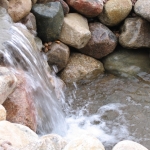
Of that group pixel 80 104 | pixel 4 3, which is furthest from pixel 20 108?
pixel 4 3

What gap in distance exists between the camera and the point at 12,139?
6.84 ft

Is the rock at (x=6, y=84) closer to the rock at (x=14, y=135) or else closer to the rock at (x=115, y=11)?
the rock at (x=14, y=135)

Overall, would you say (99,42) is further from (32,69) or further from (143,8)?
(32,69)

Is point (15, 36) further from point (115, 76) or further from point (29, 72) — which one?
point (115, 76)

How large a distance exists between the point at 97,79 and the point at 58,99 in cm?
104

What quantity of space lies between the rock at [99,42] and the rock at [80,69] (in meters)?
0.12

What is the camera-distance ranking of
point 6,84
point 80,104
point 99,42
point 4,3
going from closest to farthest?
point 6,84, point 4,3, point 80,104, point 99,42

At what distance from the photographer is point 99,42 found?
530 centimetres

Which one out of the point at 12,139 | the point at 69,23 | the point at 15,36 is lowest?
the point at 69,23

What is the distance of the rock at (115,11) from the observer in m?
5.34

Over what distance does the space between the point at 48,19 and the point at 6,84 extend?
212 cm

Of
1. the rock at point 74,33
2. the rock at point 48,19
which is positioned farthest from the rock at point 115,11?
the rock at point 48,19

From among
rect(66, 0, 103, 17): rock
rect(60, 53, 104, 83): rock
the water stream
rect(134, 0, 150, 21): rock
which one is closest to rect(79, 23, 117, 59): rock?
rect(60, 53, 104, 83): rock

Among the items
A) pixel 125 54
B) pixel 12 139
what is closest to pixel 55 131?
pixel 12 139
